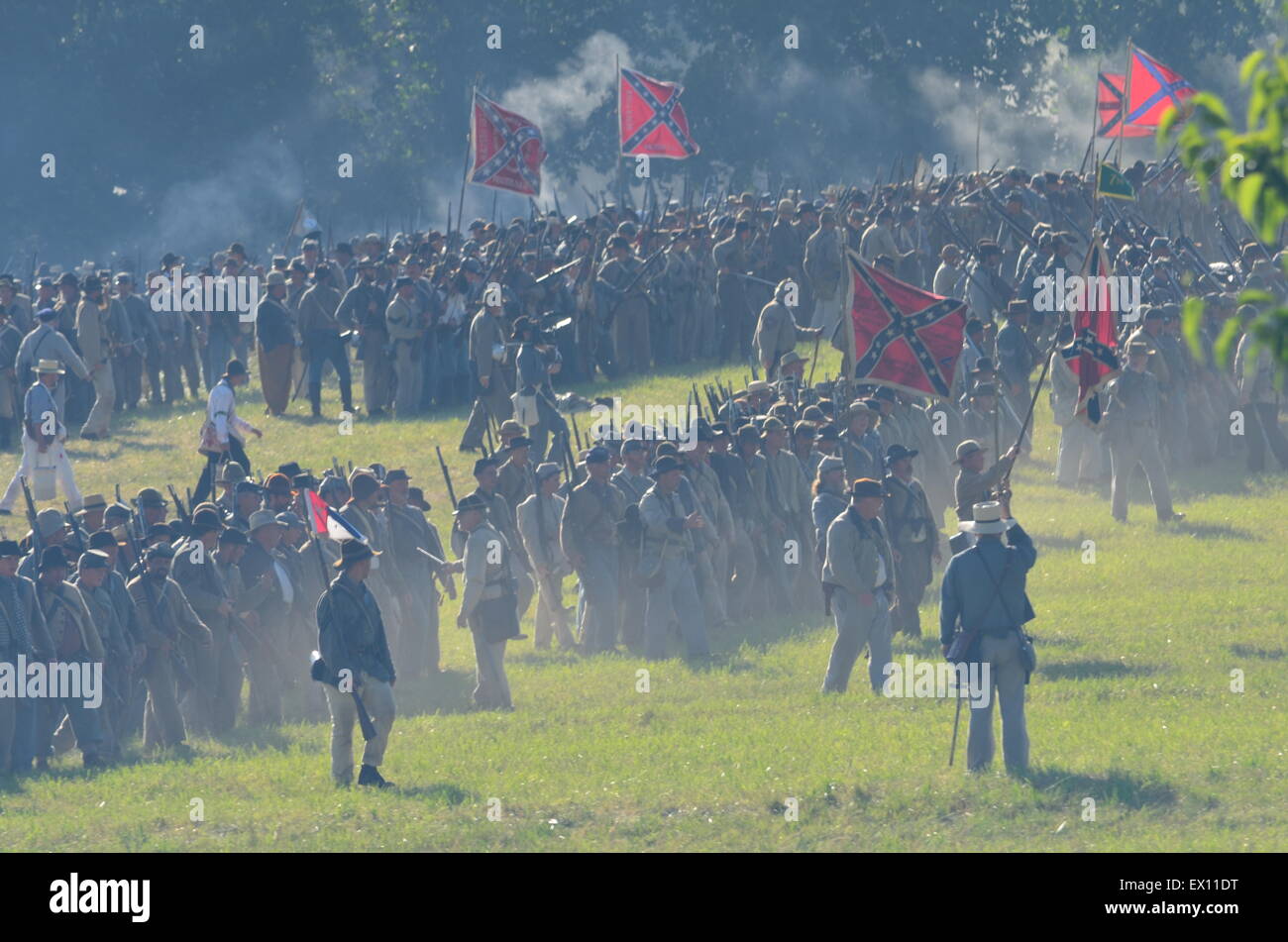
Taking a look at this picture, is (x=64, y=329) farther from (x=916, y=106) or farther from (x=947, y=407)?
(x=916, y=106)

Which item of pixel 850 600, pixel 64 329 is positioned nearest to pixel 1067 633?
pixel 850 600

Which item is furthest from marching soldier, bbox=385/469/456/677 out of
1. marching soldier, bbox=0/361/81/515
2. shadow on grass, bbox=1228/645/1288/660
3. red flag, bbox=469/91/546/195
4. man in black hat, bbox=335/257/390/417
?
red flag, bbox=469/91/546/195

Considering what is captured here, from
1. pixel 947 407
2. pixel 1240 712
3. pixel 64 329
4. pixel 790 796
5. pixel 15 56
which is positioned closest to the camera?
pixel 790 796

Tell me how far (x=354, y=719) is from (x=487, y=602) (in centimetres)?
298

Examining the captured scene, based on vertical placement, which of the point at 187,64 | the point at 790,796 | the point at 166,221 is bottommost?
the point at 790,796

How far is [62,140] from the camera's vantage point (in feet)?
189

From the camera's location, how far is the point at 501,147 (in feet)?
114

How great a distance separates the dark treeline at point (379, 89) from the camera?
189ft

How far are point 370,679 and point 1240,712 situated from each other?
20.9ft

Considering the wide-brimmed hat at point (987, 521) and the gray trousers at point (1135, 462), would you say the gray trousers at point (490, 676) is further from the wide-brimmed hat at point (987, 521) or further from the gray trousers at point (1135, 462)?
the gray trousers at point (1135, 462)

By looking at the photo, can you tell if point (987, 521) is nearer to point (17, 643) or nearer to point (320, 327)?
point (17, 643)

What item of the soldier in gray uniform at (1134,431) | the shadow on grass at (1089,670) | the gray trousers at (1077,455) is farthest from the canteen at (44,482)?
the shadow on grass at (1089,670)

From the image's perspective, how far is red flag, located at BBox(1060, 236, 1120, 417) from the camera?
20.3 meters

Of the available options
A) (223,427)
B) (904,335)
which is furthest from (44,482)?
(904,335)
